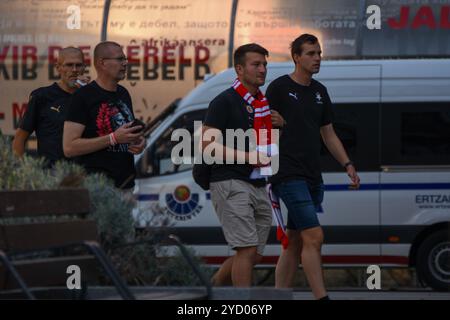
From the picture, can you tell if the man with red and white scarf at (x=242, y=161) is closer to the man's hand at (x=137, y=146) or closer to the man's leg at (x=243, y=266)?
the man's leg at (x=243, y=266)

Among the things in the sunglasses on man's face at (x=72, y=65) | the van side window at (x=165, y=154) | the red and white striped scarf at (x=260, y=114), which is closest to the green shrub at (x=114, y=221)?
the red and white striped scarf at (x=260, y=114)

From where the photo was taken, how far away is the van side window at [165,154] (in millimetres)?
13398

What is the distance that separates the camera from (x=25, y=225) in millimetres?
6141

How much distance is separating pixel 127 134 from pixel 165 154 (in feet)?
17.4

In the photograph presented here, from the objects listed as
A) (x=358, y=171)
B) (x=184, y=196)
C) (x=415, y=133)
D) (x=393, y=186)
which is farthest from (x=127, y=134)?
(x=415, y=133)

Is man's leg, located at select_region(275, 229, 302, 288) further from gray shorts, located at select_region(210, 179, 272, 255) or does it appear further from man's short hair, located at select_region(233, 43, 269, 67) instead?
man's short hair, located at select_region(233, 43, 269, 67)

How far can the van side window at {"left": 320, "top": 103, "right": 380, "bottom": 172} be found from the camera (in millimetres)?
13352

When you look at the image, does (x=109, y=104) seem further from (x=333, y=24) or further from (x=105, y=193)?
(x=333, y=24)

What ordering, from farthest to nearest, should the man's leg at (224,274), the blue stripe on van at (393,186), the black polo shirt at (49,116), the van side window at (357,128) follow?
the van side window at (357,128)
the blue stripe on van at (393,186)
the black polo shirt at (49,116)
the man's leg at (224,274)

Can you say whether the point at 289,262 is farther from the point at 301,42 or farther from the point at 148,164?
the point at 148,164

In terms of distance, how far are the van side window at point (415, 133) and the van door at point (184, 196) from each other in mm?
1838

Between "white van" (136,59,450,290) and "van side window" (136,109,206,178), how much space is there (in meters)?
0.01

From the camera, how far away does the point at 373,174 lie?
43.5ft
